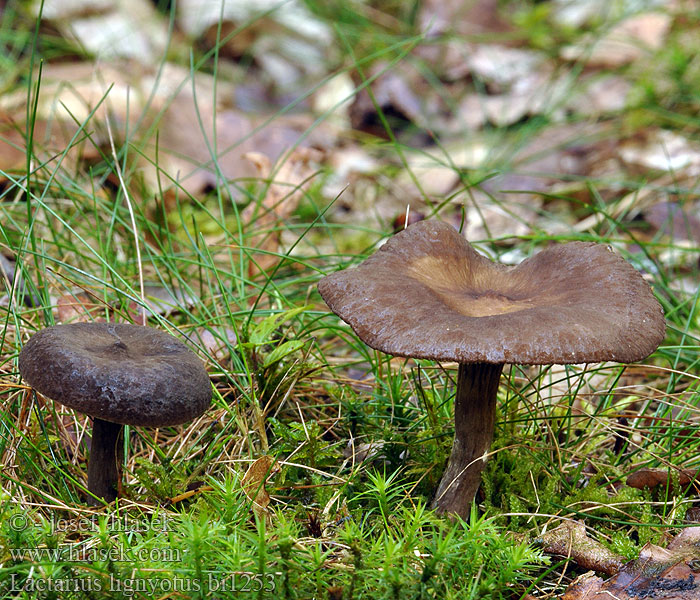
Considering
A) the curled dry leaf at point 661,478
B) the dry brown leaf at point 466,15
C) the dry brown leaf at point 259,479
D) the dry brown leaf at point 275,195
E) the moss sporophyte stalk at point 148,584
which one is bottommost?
the moss sporophyte stalk at point 148,584

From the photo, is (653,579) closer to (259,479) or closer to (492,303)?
(492,303)

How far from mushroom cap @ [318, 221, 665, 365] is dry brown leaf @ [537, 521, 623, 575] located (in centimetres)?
69

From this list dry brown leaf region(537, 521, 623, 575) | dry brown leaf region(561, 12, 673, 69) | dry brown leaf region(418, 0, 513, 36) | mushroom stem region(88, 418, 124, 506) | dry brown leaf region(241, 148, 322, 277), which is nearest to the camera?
dry brown leaf region(537, 521, 623, 575)

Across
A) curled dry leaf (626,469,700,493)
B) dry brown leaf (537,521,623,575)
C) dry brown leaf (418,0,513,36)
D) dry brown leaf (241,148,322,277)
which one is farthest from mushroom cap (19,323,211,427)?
dry brown leaf (418,0,513,36)

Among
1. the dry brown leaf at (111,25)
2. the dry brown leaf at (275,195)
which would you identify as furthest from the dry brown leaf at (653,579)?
the dry brown leaf at (111,25)

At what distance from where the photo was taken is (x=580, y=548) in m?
2.06

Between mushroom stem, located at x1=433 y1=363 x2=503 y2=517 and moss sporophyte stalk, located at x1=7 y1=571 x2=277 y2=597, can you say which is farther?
mushroom stem, located at x1=433 y1=363 x2=503 y2=517

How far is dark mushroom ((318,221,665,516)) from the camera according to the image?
5.56ft

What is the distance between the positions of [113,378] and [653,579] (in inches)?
64.3

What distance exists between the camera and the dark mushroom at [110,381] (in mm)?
1850

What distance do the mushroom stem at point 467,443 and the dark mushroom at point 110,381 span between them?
2.70 feet

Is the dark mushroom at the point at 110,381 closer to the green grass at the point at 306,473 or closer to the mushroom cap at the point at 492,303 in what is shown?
the green grass at the point at 306,473

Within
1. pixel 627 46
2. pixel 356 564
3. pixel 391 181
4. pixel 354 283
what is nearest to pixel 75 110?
pixel 391 181

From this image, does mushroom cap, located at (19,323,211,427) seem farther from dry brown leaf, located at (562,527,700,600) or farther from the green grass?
dry brown leaf, located at (562,527,700,600)
